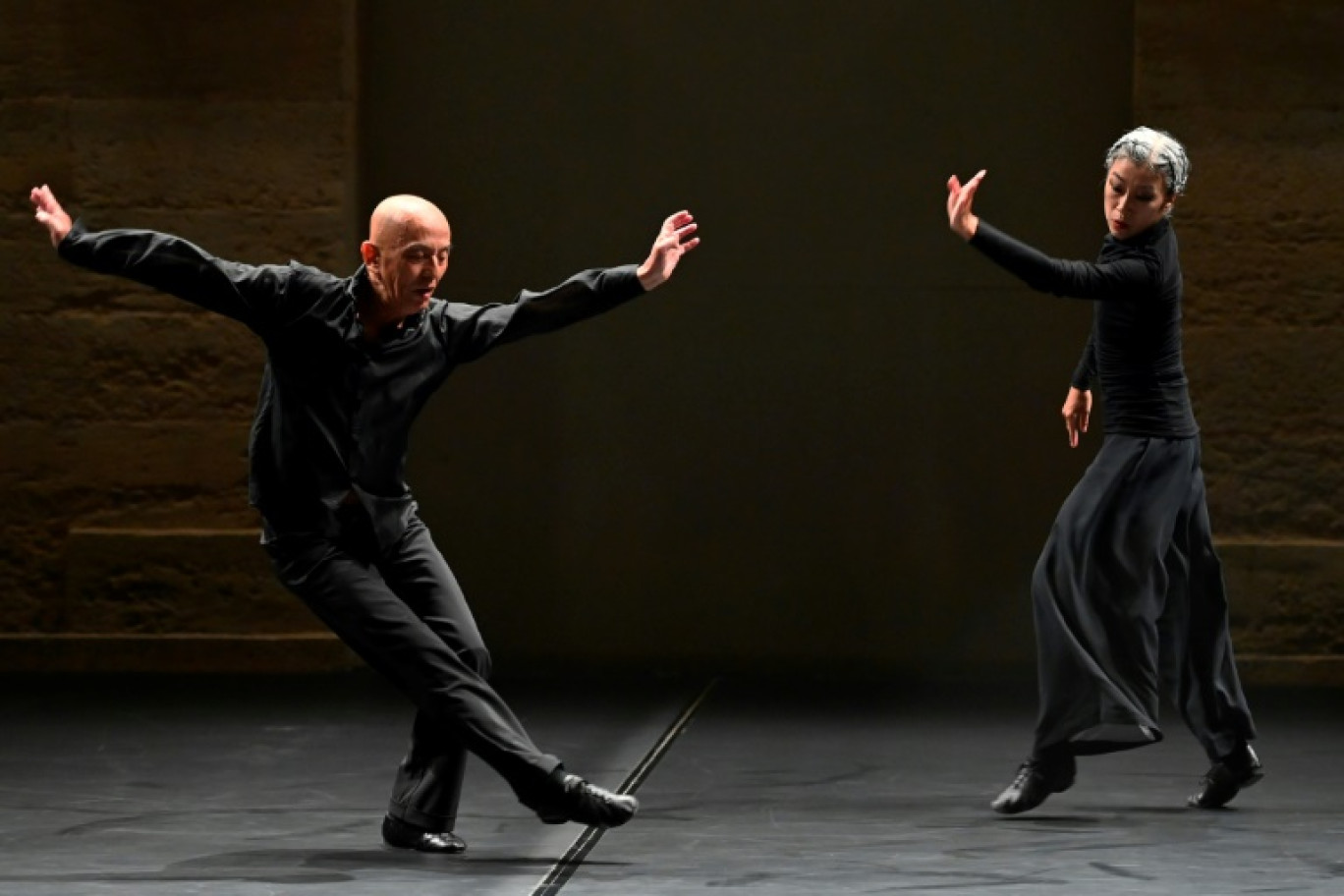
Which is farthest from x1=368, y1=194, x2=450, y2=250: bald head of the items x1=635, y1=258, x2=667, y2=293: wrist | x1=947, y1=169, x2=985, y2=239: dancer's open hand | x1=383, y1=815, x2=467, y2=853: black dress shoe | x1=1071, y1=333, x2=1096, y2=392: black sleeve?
x1=1071, y1=333, x2=1096, y2=392: black sleeve

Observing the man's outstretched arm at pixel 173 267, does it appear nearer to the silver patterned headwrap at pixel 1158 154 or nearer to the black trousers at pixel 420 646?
the black trousers at pixel 420 646

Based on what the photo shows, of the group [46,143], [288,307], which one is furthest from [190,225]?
[288,307]

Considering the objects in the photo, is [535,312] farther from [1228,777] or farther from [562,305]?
[1228,777]

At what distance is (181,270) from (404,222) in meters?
0.49

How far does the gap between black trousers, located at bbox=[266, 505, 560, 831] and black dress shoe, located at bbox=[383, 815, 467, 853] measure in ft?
0.06

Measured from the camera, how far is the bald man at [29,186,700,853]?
524 cm

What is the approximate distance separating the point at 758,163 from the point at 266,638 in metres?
2.65

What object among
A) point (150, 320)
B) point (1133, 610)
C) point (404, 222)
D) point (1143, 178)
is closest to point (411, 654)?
point (404, 222)

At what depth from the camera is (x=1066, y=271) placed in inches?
225

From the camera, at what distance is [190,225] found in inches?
366

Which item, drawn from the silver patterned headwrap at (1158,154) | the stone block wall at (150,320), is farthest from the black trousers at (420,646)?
the stone block wall at (150,320)

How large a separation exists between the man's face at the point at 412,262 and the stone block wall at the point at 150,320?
3.88 metres

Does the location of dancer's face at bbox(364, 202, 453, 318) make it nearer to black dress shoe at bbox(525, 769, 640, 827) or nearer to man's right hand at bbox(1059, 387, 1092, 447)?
black dress shoe at bbox(525, 769, 640, 827)

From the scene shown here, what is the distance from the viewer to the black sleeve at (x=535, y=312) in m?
5.30
